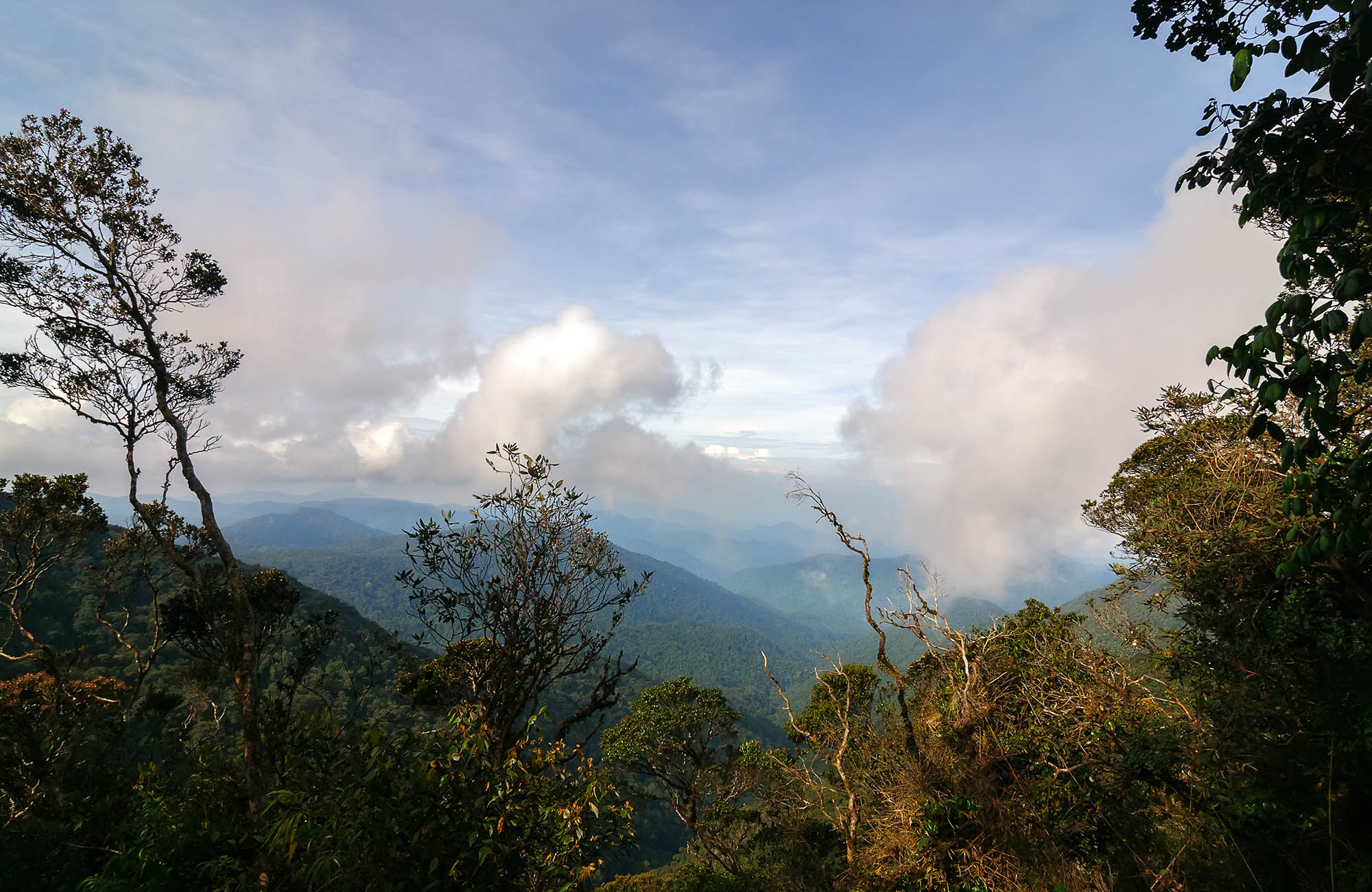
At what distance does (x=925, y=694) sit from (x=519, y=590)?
14.3 m

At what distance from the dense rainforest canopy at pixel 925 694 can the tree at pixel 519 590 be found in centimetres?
6

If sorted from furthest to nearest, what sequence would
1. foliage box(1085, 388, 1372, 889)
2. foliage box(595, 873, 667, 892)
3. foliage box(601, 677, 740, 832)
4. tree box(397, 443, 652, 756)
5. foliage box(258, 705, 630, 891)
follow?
foliage box(601, 677, 740, 832) → foliage box(595, 873, 667, 892) → tree box(397, 443, 652, 756) → foliage box(1085, 388, 1372, 889) → foliage box(258, 705, 630, 891)

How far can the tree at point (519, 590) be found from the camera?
7375mm

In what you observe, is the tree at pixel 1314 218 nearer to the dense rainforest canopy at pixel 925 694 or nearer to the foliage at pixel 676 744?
the dense rainforest canopy at pixel 925 694

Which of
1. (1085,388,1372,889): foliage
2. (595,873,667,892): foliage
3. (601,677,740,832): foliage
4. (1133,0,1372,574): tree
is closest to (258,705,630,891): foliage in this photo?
(1133,0,1372,574): tree

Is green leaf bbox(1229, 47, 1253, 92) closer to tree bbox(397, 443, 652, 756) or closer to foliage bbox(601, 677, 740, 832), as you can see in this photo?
tree bbox(397, 443, 652, 756)

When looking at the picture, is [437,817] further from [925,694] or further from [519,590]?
[925,694]

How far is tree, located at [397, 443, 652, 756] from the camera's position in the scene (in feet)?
24.2

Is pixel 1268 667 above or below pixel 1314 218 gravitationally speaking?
below

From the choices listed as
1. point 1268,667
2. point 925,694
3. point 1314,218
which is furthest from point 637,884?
point 1314,218

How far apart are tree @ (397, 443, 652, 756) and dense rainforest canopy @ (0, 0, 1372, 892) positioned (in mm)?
56

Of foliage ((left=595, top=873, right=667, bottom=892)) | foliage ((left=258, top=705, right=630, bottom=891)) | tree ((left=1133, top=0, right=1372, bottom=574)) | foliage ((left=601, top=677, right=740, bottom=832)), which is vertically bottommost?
foliage ((left=595, top=873, right=667, bottom=892))

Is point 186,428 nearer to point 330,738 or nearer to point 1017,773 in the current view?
point 330,738

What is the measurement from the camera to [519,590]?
7633 millimetres
